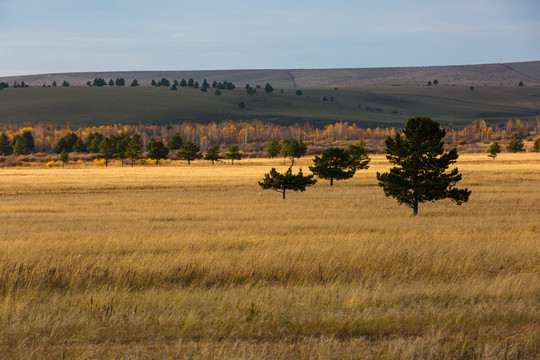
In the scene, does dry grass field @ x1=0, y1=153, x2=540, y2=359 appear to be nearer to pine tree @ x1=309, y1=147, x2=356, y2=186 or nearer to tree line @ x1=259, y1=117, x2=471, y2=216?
tree line @ x1=259, y1=117, x2=471, y2=216

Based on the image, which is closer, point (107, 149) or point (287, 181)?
point (287, 181)

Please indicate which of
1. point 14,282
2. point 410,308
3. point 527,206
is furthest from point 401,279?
point 527,206

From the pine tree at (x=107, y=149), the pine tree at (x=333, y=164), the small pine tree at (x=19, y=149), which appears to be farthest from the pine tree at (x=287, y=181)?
the small pine tree at (x=19, y=149)

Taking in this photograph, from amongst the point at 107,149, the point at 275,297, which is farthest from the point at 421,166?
the point at 107,149

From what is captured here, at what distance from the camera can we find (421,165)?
25344 mm

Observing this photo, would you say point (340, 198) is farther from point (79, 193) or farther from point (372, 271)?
point (372, 271)

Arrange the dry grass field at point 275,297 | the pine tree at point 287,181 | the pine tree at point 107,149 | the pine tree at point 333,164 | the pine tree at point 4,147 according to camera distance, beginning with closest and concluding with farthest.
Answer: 1. the dry grass field at point 275,297
2. the pine tree at point 287,181
3. the pine tree at point 333,164
4. the pine tree at point 107,149
5. the pine tree at point 4,147

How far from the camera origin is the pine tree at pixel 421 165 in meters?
24.5

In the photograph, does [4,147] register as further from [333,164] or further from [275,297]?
[275,297]

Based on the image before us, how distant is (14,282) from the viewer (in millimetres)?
9719

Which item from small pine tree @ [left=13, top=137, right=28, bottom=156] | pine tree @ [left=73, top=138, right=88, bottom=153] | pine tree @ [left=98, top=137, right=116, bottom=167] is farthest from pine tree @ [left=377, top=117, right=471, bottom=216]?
pine tree @ [left=73, top=138, right=88, bottom=153]

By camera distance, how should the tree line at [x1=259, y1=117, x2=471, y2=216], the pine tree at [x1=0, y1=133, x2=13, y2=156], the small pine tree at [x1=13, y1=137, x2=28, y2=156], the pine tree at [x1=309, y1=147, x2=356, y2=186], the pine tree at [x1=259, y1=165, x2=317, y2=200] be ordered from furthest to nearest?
the pine tree at [x1=0, y1=133, x2=13, y2=156] → the small pine tree at [x1=13, y1=137, x2=28, y2=156] → the pine tree at [x1=309, y1=147, x2=356, y2=186] → the pine tree at [x1=259, y1=165, x2=317, y2=200] → the tree line at [x1=259, y1=117, x2=471, y2=216]

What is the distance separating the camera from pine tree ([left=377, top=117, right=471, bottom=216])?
24.5 metres

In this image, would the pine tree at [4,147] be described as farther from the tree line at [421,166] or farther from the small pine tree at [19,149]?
the tree line at [421,166]
